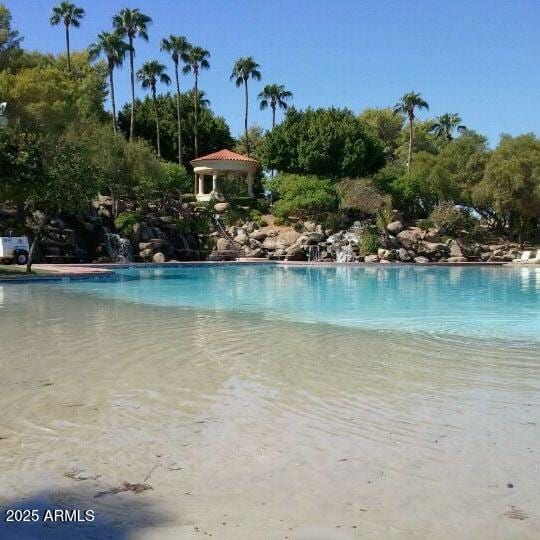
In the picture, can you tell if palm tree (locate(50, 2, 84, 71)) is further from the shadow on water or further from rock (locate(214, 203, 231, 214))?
the shadow on water

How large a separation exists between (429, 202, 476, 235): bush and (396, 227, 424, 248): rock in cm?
195

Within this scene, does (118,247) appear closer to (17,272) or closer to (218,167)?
(17,272)

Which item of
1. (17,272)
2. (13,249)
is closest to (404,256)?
(13,249)

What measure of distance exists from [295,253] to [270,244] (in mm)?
2461

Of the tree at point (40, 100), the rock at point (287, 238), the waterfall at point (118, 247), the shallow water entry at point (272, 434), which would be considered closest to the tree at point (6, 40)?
the tree at point (40, 100)

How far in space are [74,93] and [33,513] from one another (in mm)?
36159

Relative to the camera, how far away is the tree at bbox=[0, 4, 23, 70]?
39444 mm

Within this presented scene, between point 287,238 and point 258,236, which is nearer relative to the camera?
point 287,238

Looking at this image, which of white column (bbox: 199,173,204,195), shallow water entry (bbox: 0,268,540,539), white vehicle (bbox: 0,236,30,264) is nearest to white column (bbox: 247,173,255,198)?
white column (bbox: 199,173,204,195)

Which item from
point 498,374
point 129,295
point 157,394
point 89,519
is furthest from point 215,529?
point 129,295

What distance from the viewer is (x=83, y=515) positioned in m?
3.77

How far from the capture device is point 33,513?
12.4 feet

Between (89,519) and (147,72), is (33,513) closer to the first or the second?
(89,519)

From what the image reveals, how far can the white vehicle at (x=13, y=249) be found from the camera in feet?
88.4
